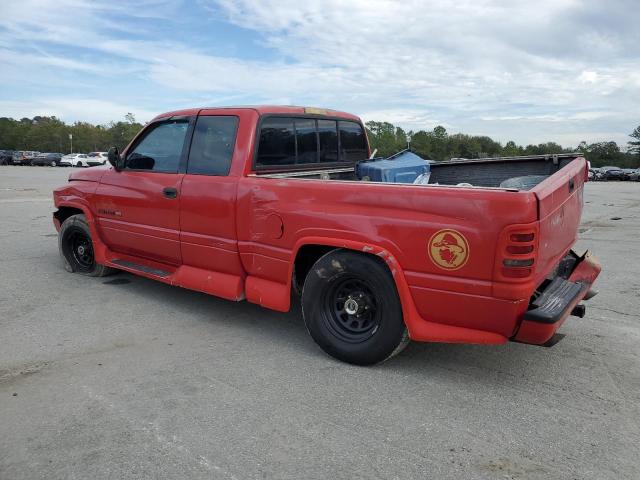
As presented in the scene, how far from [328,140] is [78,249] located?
10.9 ft

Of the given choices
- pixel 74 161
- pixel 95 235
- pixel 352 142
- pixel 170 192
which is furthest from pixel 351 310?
pixel 74 161

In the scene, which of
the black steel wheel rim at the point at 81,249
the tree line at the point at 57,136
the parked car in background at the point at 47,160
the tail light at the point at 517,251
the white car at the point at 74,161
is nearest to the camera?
the tail light at the point at 517,251

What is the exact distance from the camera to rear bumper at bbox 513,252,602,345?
3145 mm

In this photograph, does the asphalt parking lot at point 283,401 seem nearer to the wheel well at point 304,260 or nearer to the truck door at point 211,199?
the wheel well at point 304,260

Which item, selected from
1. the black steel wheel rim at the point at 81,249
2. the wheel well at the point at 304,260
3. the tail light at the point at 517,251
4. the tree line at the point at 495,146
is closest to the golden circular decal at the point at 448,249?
the tail light at the point at 517,251

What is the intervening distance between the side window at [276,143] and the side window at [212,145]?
0.83ft

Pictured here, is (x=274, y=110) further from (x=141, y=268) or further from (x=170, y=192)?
(x=141, y=268)

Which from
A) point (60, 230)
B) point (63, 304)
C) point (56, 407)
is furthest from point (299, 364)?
point (60, 230)

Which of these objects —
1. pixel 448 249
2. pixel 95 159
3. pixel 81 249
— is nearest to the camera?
pixel 448 249

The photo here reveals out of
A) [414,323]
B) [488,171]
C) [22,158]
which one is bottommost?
[22,158]

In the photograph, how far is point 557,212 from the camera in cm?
353

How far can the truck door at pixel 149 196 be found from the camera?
484 cm

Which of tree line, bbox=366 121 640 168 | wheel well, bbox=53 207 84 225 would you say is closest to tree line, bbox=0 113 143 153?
tree line, bbox=366 121 640 168

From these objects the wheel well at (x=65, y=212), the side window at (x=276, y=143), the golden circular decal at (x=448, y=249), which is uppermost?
the side window at (x=276, y=143)
